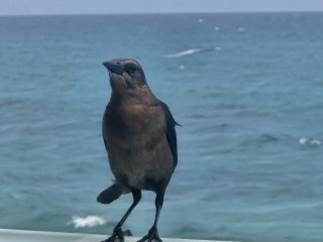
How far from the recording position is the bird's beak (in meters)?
1.16

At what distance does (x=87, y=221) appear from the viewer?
16.1 ft

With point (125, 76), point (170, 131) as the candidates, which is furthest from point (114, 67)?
point (170, 131)

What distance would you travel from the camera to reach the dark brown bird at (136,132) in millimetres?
1190

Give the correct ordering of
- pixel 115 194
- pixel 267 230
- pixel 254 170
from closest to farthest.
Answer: pixel 115 194 → pixel 267 230 → pixel 254 170

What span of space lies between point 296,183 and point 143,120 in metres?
5.18

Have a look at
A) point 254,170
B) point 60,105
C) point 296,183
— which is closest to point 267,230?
point 296,183

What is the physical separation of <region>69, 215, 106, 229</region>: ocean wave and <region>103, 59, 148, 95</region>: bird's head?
3.23 meters

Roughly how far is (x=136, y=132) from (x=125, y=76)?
71 millimetres

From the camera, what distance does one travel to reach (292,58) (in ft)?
29.5

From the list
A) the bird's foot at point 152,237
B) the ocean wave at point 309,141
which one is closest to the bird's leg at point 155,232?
the bird's foot at point 152,237

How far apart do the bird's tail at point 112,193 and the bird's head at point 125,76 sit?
0.50 ft

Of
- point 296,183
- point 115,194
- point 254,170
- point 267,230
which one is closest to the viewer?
point 115,194

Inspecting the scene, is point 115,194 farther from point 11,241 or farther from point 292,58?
point 292,58

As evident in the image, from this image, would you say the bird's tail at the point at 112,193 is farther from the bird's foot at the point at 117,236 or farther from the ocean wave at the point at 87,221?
the ocean wave at the point at 87,221
